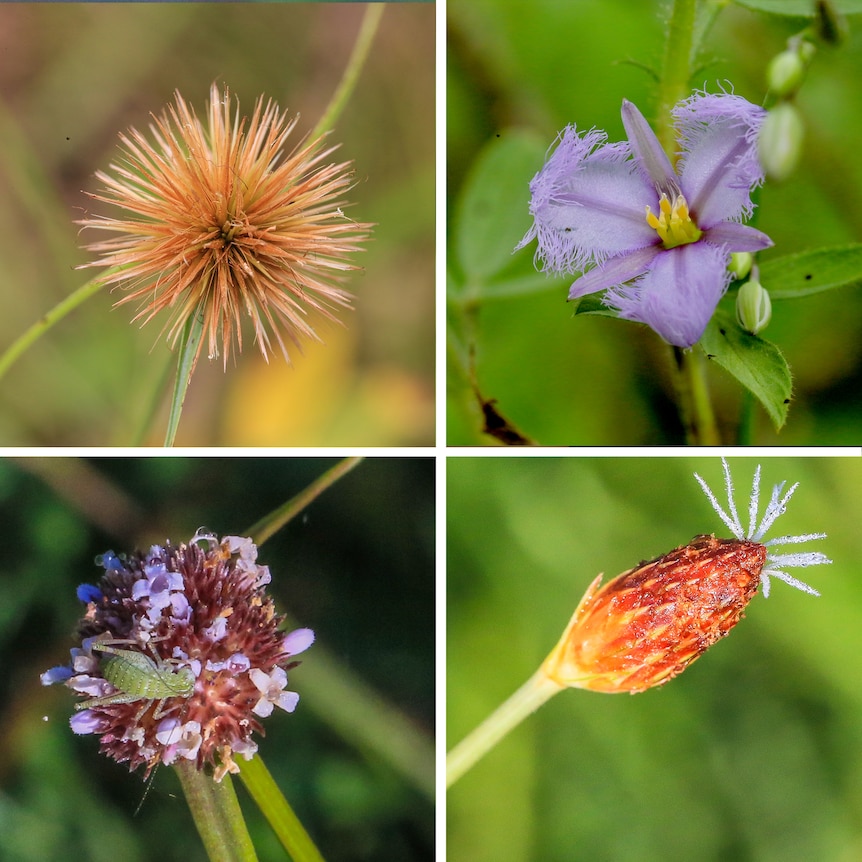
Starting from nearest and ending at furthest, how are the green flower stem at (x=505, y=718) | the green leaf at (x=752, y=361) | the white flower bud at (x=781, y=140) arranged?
the white flower bud at (x=781, y=140), the green leaf at (x=752, y=361), the green flower stem at (x=505, y=718)

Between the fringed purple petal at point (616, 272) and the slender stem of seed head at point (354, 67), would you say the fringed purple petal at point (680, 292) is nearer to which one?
the fringed purple petal at point (616, 272)

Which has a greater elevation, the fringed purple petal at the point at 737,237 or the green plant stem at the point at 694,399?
the fringed purple petal at the point at 737,237

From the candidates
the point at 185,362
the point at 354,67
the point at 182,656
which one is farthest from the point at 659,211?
the point at 182,656

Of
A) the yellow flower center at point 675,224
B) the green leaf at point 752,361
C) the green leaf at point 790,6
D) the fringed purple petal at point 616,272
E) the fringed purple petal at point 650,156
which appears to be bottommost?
the green leaf at point 752,361

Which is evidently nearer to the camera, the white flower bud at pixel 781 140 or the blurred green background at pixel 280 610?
the white flower bud at pixel 781 140

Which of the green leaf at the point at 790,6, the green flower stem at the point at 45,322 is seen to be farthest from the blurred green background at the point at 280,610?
the green leaf at the point at 790,6

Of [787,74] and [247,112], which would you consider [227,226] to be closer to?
[247,112]

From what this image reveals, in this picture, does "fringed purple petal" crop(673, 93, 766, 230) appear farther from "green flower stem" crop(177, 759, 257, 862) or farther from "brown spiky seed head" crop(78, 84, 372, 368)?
"green flower stem" crop(177, 759, 257, 862)
